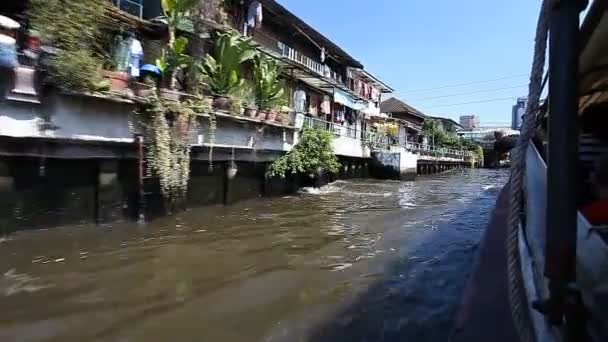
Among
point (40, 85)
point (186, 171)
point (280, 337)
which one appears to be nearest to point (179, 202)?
point (186, 171)

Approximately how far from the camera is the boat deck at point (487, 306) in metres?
2.38

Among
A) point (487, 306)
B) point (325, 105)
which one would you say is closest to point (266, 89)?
point (325, 105)

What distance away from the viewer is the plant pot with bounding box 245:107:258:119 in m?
12.1

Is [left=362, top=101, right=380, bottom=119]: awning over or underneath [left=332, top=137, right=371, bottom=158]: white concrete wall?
over

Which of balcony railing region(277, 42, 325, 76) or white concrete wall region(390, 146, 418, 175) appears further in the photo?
white concrete wall region(390, 146, 418, 175)

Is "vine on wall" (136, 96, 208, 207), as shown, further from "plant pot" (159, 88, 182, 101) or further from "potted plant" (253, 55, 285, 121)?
"potted plant" (253, 55, 285, 121)

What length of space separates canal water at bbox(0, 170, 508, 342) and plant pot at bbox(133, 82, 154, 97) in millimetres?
2572

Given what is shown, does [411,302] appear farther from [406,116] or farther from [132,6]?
[406,116]

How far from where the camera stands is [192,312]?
4.32 metres

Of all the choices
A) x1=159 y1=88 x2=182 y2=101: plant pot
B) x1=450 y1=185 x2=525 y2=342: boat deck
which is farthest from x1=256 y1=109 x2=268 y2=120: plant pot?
x1=450 y1=185 x2=525 y2=342: boat deck

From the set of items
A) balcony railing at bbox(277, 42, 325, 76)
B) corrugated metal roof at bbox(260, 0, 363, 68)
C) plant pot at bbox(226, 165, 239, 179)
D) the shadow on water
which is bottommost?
the shadow on water

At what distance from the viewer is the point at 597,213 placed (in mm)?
2236

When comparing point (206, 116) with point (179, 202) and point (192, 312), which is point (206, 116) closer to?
point (179, 202)

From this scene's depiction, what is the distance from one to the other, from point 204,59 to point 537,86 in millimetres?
10961
